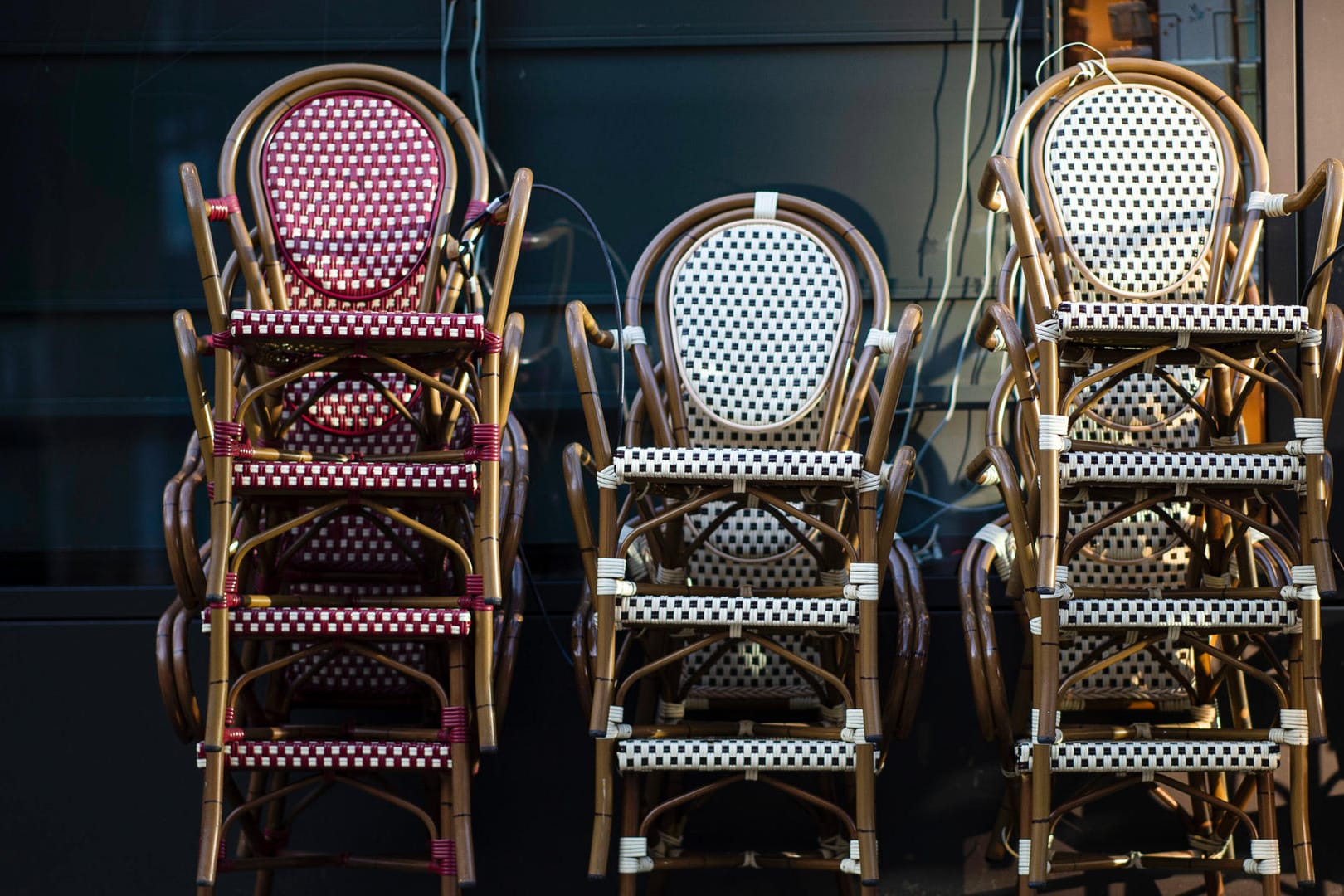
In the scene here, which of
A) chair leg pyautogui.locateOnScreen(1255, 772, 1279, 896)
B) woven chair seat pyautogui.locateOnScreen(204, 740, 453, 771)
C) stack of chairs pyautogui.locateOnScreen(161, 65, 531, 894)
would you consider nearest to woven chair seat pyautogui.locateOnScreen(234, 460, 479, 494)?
stack of chairs pyautogui.locateOnScreen(161, 65, 531, 894)

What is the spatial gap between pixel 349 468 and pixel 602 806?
2.38 ft

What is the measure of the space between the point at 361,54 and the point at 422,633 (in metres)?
1.67

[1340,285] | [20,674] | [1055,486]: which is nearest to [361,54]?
[20,674]

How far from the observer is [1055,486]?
2404mm

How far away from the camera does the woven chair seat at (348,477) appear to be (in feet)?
7.92

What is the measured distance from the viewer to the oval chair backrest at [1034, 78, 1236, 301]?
2.85 m

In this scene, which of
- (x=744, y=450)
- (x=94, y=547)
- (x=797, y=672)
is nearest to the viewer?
(x=744, y=450)

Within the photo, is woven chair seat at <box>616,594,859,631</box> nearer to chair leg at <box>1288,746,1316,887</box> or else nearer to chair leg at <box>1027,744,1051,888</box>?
chair leg at <box>1027,744,1051,888</box>

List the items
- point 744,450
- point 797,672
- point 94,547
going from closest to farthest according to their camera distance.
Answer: point 744,450 < point 797,672 < point 94,547

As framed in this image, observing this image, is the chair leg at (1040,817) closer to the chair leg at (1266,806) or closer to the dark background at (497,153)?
the chair leg at (1266,806)

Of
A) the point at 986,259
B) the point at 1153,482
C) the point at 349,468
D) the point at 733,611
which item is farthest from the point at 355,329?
the point at 986,259

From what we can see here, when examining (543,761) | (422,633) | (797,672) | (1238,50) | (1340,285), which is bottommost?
(543,761)

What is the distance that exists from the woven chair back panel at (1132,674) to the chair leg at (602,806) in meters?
1.02

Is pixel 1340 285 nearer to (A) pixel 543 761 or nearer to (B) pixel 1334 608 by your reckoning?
(B) pixel 1334 608
